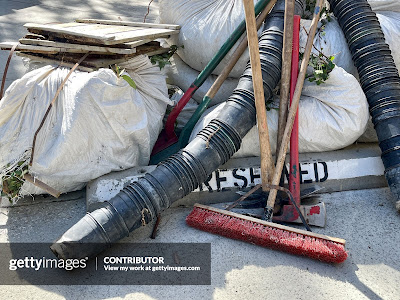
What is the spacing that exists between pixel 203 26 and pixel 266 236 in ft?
5.20

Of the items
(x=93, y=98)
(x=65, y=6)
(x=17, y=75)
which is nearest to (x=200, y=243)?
(x=93, y=98)

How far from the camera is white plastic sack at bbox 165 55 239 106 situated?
3.21m

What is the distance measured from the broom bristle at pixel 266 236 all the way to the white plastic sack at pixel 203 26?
3.81 ft

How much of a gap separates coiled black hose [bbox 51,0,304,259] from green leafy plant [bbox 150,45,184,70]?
0.66 m

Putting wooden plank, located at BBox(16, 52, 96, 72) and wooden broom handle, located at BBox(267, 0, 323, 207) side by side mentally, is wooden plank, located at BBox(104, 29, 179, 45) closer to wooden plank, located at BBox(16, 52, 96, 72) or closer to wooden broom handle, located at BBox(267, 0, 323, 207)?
wooden plank, located at BBox(16, 52, 96, 72)

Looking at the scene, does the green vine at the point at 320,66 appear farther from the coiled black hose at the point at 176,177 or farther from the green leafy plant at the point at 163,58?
the green leafy plant at the point at 163,58

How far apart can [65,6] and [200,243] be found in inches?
169

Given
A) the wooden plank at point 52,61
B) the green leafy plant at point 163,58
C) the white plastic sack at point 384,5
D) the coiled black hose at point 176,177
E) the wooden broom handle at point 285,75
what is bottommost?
the coiled black hose at point 176,177

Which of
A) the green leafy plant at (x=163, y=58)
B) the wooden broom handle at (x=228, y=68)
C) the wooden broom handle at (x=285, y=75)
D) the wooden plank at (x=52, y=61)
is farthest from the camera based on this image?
the green leafy plant at (x=163, y=58)

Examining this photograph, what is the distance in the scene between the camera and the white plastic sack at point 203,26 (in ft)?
10.1

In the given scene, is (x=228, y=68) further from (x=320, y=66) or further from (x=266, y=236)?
(x=266, y=236)

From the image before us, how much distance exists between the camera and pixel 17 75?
12.7 ft

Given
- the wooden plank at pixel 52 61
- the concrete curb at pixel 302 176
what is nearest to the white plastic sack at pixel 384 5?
the concrete curb at pixel 302 176

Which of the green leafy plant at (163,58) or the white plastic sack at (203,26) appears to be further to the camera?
the green leafy plant at (163,58)
